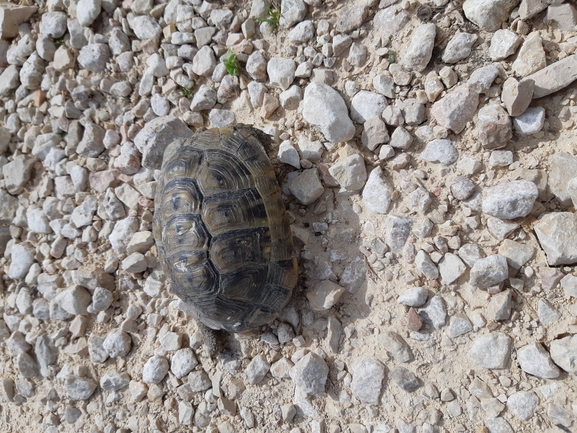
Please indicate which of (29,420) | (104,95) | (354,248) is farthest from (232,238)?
(29,420)

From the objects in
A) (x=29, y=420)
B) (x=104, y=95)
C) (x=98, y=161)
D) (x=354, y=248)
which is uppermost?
(x=104, y=95)

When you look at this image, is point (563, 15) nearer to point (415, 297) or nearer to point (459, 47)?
point (459, 47)

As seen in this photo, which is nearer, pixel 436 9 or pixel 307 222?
pixel 436 9

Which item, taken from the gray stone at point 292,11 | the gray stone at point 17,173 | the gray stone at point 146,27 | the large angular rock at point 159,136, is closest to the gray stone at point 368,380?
the large angular rock at point 159,136

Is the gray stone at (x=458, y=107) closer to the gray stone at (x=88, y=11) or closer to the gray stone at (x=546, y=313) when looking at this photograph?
the gray stone at (x=546, y=313)

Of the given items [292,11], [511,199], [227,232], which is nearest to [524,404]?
[511,199]

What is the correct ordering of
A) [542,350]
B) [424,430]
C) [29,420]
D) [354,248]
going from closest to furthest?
1. [542,350]
2. [424,430]
3. [354,248]
4. [29,420]

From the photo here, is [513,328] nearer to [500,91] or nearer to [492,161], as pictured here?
[492,161]
